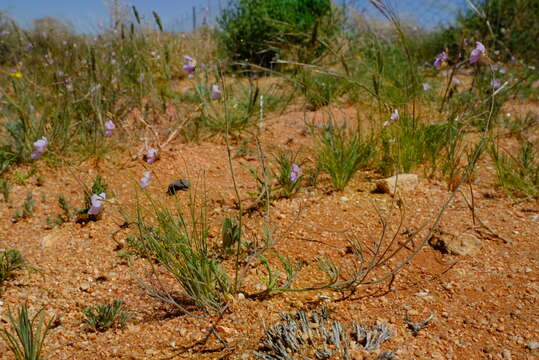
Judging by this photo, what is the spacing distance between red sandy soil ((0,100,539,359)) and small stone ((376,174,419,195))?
41mm

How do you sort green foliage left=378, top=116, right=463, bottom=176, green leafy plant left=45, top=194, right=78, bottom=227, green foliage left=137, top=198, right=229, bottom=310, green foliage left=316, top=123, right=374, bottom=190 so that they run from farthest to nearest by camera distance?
green foliage left=378, top=116, right=463, bottom=176, green foliage left=316, top=123, right=374, bottom=190, green leafy plant left=45, top=194, right=78, bottom=227, green foliage left=137, top=198, right=229, bottom=310

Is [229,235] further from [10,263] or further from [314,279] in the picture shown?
[10,263]

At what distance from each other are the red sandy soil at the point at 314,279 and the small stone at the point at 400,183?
0.04 meters

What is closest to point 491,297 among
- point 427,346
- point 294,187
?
point 427,346

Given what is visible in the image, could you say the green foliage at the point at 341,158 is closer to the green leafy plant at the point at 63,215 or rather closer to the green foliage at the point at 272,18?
the green leafy plant at the point at 63,215

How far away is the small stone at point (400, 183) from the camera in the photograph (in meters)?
2.42

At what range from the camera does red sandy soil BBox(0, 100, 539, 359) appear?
1446mm

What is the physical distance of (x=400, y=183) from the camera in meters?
2.43

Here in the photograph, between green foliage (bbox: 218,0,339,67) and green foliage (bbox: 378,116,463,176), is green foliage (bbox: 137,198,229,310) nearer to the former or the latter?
green foliage (bbox: 378,116,463,176)

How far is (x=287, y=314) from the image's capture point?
4.95 ft

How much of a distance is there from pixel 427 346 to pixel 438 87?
3726mm

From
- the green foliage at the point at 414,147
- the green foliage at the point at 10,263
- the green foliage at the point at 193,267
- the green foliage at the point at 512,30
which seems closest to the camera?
the green foliage at the point at 193,267

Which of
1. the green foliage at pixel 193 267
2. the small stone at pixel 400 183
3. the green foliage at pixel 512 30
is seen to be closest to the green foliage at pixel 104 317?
the green foliage at pixel 193 267

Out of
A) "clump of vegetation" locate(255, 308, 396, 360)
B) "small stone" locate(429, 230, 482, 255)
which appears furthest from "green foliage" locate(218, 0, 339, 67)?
"clump of vegetation" locate(255, 308, 396, 360)
